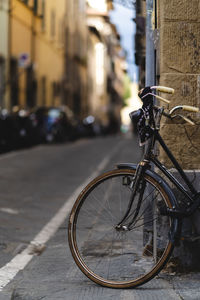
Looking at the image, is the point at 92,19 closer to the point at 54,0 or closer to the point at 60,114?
the point at 54,0

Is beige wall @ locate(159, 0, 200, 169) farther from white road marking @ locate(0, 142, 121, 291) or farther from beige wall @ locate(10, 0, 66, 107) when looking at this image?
beige wall @ locate(10, 0, 66, 107)

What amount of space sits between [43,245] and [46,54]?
30.0 m

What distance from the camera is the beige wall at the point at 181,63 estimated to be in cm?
473

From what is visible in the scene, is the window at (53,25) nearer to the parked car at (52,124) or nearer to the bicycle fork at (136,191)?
the parked car at (52,124)

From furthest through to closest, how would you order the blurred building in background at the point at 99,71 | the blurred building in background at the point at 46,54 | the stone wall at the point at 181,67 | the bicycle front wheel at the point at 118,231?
the blurred building in background at the point at 99,71 < the blurred building in background at the point at 46,54 < the stone wall at the point at 181,67 < the bicycle front wheel at the point at 118,231

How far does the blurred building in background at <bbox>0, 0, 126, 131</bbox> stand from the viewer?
27094mm

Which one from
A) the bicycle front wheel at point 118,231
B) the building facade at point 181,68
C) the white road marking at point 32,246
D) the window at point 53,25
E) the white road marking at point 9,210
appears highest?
the window at point 53,25

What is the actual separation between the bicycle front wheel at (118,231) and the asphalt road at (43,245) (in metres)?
0.11

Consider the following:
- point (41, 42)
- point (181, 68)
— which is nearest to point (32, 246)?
point (181, 68)

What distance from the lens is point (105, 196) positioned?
15.1 feet

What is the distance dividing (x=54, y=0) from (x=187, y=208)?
3483cm

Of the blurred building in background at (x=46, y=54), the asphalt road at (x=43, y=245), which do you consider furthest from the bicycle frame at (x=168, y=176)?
the blurred building in background at (x=46, y=54)

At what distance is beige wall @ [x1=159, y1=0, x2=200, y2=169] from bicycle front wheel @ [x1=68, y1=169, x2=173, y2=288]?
395 millimetres

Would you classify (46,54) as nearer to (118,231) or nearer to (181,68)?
(181,68)
